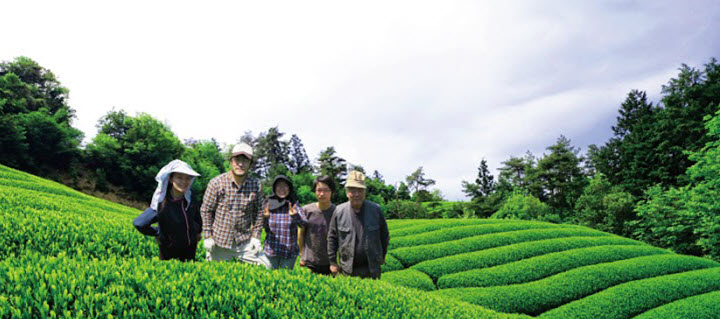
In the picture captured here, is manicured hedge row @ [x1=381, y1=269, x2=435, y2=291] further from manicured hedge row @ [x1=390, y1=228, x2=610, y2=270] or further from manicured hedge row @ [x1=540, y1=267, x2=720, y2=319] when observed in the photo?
manicured hedge row @ [x1=540, y1=267, x2=720, y2=319]

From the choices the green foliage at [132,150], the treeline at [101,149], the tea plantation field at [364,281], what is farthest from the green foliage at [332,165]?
the tea plantation field at [364,281]

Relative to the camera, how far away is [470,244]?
14.5 m

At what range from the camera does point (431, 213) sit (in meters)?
46.1

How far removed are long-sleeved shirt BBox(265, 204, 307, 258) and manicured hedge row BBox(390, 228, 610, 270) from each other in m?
8.60

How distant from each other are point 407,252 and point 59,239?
414 inches

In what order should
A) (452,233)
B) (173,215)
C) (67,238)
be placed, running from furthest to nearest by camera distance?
(452,233), (67,238), (173,215)

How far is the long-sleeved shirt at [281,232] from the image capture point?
514cm

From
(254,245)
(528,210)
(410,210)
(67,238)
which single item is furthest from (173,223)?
(410,210)

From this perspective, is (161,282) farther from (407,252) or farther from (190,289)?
(407,252)

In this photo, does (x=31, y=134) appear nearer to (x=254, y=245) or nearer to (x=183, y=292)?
(x=254, y=245)

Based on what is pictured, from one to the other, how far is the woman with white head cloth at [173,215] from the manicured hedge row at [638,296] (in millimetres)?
9385

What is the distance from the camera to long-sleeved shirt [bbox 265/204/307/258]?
5.14m

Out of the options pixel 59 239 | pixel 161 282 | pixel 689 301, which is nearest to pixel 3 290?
pixel 161 282

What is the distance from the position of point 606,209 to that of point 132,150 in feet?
152
